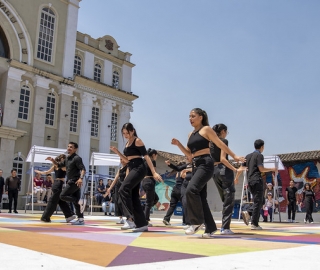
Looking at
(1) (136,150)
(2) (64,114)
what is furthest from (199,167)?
(2) (64,114)

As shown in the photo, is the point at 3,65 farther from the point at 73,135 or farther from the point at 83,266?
the point at 83,266

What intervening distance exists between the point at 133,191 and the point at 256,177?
9.60 ft

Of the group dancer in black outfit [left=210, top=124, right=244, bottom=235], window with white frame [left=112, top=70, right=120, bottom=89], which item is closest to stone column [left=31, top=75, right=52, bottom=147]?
window with white frame [left=112, top=70, right=120, bottom=89]

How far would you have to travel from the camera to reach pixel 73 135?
2878cm

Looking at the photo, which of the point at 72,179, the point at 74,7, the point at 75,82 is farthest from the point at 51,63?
the point at 72,179

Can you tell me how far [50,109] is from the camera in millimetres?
27250

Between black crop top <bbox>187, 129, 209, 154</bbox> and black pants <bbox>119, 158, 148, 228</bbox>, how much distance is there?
48.8 inches

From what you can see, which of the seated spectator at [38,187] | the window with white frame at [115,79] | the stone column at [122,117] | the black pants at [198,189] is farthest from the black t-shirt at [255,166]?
the window with white frame at [115,79]

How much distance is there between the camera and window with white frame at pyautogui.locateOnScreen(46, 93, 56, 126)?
27.1 meters

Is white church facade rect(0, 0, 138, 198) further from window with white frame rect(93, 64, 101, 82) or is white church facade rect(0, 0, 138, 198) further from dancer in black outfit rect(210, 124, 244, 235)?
dancer in black outfit rect(210, 124, 244, 235)

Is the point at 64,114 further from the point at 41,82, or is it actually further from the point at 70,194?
the point at 70,194

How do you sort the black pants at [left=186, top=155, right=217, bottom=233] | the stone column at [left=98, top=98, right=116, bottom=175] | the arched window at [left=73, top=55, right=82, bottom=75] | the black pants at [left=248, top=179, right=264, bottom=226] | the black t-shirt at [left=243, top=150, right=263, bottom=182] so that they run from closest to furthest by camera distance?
the black pants at [left=186, top=155, right=217, bottom=233] → the black pants at [left=248, top=179, right=264, bottom=226] → the black t-shirt at [left=243, top=150, right=263, bottom=182] → the arched window at [left=73, top=55, right=82, bottom=75] → the stone column at [left=98, top=98, right=116, bottom=175]

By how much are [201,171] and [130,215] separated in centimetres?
205

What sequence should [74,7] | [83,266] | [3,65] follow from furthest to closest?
[74,7] → [3,65] → [83,266]
